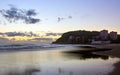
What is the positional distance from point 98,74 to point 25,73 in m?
6.03

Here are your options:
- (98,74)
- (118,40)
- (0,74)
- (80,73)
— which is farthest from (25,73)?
(118,40)

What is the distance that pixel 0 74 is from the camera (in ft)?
59.8

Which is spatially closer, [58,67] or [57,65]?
[58,67]

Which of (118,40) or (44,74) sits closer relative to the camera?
(44,74)

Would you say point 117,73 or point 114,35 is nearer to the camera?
point 117,73

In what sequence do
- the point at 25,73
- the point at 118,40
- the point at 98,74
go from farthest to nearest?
the point at 118,40
the point at 25,73
the point at 98,74

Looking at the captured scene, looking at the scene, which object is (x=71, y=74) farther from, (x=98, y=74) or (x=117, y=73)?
(x=117, y=73)

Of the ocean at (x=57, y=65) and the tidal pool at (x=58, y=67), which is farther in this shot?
the ocean at (x=57, y=65)

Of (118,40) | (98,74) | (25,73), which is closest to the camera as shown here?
(98,74)

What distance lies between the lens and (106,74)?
57.4 feet

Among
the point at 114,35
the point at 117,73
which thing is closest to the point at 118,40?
the point at 114,35

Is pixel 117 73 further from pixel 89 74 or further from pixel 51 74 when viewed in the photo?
pixel 51 74

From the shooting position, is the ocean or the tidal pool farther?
the ocean

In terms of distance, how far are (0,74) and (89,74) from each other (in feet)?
23.7
